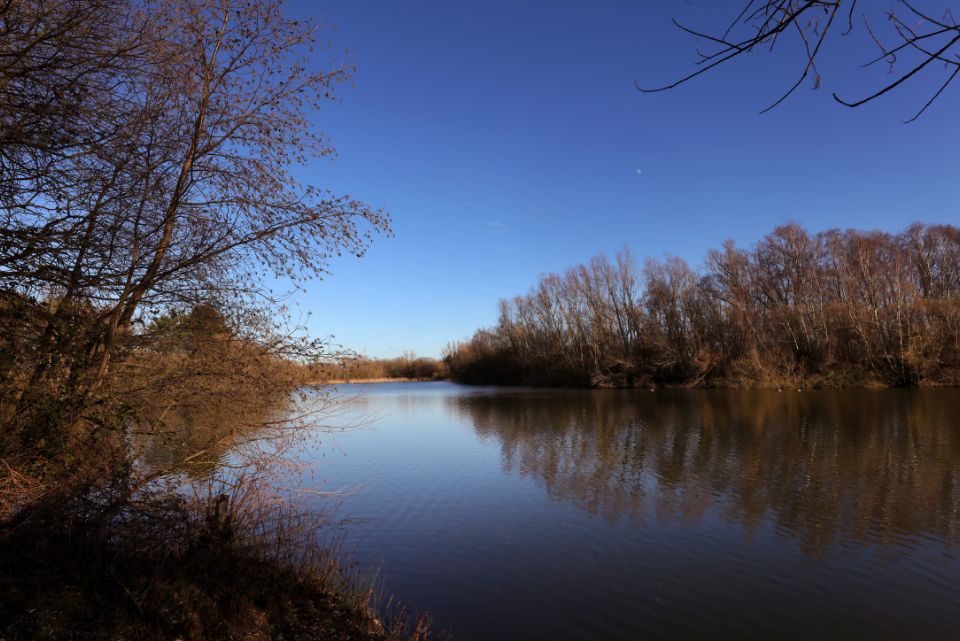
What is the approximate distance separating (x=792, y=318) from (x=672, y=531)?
44.8m

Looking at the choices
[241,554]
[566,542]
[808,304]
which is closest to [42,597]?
[241,554]

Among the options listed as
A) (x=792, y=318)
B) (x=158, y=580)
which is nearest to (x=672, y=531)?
(x=158, y=580)

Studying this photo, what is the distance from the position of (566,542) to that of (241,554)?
6.02 meters

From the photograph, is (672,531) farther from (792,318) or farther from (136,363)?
(792,318)

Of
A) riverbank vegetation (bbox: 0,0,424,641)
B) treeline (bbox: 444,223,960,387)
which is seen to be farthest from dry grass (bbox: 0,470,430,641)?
treeline (bbox: 444,223,960,387)

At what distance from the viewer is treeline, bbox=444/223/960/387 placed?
4328 centimetres

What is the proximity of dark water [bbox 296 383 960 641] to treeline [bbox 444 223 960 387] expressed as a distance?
2587 centimetres

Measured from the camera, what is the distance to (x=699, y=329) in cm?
5516

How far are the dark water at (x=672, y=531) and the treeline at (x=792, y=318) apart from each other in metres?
25.9

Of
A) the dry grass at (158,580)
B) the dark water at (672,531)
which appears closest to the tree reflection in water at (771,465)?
the dark water at (672,531)

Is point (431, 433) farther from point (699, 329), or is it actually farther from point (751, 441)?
point (699, 329)

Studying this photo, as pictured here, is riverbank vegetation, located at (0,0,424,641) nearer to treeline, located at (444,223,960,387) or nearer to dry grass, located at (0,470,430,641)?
dry grass, located at (0,470,430,641)

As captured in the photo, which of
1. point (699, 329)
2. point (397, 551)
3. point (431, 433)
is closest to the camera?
point (397, 551)

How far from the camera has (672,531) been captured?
34.8 ft
